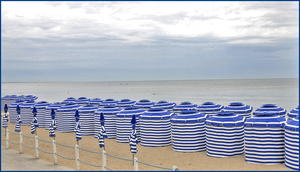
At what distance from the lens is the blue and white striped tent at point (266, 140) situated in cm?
1345

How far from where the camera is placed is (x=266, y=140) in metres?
13.5

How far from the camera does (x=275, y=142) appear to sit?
44.2 ft

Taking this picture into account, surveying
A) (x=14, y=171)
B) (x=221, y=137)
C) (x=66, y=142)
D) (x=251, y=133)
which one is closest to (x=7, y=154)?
(x=14, y=171)

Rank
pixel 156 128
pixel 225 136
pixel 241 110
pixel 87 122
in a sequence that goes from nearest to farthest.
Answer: pixel 225 136 → pixel 156 128 → pixel 241 110 → pixel 87 122

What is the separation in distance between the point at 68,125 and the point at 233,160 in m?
15.3

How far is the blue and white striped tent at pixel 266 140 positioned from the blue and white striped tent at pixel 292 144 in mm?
580

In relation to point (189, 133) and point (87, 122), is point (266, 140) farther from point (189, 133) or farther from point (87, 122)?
point (87, 122)

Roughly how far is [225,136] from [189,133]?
248 centimetres

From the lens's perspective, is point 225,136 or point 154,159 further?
point 154,159

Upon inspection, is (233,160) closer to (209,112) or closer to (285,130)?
(285,130)

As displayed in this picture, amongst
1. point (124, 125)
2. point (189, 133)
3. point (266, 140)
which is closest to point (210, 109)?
point (189, 133)

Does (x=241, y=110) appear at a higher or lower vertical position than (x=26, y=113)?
higher

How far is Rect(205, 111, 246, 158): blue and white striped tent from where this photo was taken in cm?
1516

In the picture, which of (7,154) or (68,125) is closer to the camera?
(7,154)
